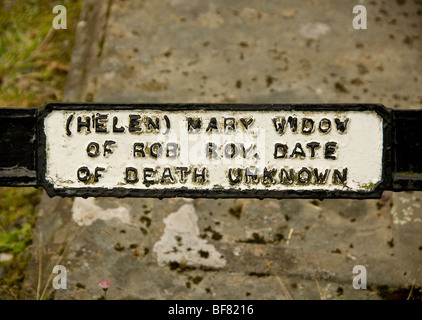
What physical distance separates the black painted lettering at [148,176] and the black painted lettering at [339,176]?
0.58 meters

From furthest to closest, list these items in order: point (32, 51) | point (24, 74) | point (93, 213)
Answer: point (32, 51), point (24, 74), point (93, 213)

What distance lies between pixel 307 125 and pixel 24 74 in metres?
2.23

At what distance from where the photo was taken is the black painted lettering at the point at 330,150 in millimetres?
1152

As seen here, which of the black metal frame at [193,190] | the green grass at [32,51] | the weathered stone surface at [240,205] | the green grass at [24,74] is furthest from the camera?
the green grass at [32,51]

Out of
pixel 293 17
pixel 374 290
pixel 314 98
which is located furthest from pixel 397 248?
pixel 293 17

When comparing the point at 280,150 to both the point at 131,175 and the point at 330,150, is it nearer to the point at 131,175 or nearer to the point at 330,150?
the point at 330,150

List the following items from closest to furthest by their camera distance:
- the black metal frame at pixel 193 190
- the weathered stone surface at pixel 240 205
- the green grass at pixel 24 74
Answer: the black metal frame at pixel 193 190 < the weathered stone surface at pixel 240 205 < the green grass at pixel 24 74

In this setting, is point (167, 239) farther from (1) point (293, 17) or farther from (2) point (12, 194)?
(1) point (293, 17)

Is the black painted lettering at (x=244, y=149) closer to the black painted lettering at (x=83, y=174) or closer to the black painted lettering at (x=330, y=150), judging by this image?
the black painted lettering at (x=330, y=150)

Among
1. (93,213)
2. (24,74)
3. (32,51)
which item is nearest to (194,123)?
(93,213)

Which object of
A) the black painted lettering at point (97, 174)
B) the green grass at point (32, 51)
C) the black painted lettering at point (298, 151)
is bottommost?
the black painted lettering at point (97, 174)

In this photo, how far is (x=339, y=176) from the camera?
3.79 ft

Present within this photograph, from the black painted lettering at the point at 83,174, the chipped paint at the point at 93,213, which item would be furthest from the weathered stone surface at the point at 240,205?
the black painted lettering at the point at 83,174

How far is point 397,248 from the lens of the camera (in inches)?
67.2
